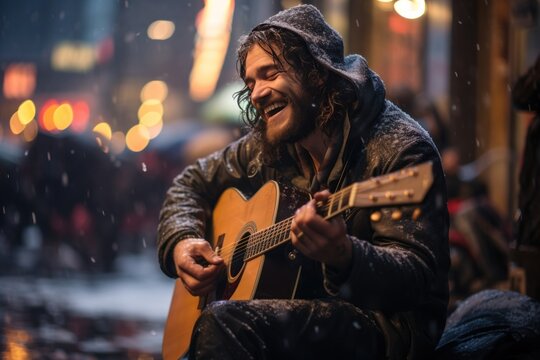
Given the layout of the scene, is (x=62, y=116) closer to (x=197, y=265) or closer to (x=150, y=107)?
(x=150, y=107)

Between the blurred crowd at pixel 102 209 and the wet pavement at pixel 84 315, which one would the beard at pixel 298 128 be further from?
the blurred crowd at pixel 102 209

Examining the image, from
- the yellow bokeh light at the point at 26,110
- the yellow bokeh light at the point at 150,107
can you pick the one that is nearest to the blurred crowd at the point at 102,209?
the yellow bokeh light at the point at 150,107

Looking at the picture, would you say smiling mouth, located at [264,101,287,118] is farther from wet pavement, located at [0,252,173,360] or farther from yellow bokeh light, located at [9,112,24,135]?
yellow bokeh light, located at [9,112,24,135]

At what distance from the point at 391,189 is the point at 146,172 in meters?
19.5

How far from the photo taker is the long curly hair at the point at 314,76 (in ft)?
14.4

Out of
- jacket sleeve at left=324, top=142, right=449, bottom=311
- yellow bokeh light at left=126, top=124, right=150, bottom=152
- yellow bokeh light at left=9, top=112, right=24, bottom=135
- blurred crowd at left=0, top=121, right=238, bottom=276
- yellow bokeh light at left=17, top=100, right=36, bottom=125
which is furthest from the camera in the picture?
yellow bokeh light at left=9, top=112, right=24, bottom=135

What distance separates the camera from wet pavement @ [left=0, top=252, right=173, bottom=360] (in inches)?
308

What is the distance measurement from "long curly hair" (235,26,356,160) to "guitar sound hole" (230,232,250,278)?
0.60m

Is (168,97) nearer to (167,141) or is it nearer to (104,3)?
(104,3)

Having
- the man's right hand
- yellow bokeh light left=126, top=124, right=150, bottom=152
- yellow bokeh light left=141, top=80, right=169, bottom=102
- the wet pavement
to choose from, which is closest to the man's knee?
the man's right hand

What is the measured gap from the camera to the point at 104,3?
224 ft

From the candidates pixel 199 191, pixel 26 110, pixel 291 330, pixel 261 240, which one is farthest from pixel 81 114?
pixel 291 330

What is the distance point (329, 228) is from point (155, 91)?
6014 centimetres

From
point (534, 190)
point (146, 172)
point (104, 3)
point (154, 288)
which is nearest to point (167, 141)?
point (146, 172)
